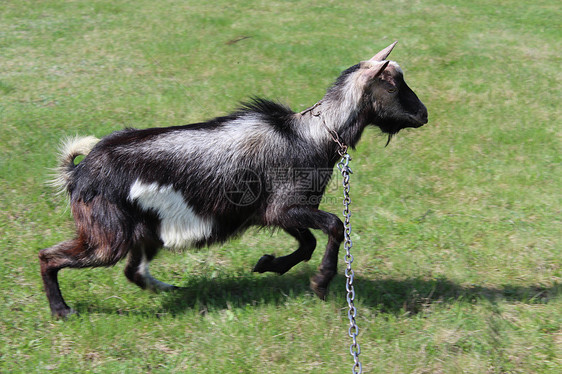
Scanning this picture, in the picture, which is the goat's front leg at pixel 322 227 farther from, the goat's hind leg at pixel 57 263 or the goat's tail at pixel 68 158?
the goat's tail at pixel 68 158

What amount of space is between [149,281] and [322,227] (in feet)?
5.23

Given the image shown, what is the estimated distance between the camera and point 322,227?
15.1 ft

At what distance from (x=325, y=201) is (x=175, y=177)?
2.54 meters

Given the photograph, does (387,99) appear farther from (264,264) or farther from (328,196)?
(328,196)

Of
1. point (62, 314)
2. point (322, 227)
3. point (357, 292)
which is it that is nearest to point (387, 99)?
point (322, 227)

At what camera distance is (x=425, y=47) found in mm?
10398

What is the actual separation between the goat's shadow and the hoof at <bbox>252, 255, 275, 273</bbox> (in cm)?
14

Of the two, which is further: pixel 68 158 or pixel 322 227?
pixel 68 158

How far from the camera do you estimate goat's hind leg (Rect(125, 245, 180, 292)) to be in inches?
191

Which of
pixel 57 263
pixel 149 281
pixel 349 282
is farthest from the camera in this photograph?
pixel 149 281

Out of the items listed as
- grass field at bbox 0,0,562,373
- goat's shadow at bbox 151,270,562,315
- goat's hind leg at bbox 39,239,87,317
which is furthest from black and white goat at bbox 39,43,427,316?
grass field at bbox 0,0,562,373

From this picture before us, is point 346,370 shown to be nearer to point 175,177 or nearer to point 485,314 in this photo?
point 485,314

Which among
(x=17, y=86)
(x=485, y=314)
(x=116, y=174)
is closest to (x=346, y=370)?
(x=485, y=314)

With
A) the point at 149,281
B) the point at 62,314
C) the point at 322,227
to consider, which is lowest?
the point at 62,314
